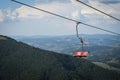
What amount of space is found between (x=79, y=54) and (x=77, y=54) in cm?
33

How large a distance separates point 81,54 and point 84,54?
1.96 ft

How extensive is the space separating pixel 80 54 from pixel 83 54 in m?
0.62

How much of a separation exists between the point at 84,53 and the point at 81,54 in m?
0.46

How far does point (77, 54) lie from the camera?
29906mm

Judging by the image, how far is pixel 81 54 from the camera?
96.5 ft

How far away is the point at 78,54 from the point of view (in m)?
29.8

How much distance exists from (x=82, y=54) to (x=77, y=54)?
0.97 metres

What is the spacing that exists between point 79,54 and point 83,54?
2.64 ft

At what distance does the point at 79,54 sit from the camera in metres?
29.7

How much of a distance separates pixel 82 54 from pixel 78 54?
2.65 feet

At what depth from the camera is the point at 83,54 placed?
2909 centimetres

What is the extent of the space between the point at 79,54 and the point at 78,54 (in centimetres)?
16

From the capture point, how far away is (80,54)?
97.1 ft

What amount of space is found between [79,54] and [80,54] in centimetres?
18
